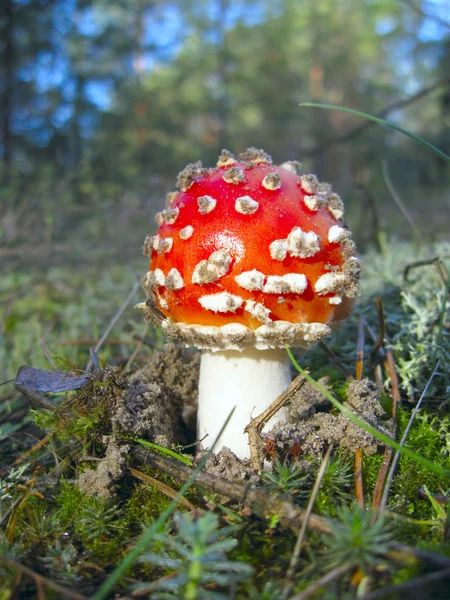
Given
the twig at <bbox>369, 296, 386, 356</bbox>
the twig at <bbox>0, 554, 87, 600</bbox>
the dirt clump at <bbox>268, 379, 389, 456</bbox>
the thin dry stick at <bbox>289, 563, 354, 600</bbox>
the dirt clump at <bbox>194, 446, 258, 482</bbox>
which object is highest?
the twig at <bbox>369, 296, 386, 356</bbox>

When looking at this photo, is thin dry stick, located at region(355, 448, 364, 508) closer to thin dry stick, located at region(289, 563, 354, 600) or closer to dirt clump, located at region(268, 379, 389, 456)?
dirt clump, located at region(268, 379, 389, 456)

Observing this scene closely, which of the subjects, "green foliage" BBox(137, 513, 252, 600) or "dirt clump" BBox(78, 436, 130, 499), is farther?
"dirt clump" BBox(78, 436, 130, 499)

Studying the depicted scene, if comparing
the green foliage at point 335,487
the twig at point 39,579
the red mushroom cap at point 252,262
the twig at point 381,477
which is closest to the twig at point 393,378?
the twig at point 381,477

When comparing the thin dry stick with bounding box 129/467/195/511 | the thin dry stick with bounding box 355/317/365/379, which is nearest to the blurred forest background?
the thin dry stick with bounding box 355/317/365/379

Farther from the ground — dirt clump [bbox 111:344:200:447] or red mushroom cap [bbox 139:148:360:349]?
red mushroom cap [bbox 139:148:360:349]

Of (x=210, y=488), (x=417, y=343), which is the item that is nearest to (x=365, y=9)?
(x=417, y=343)

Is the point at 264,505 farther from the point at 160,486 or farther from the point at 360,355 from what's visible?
the point at 360,355

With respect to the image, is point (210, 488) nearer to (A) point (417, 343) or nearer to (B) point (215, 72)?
(A) point (417, 343)
